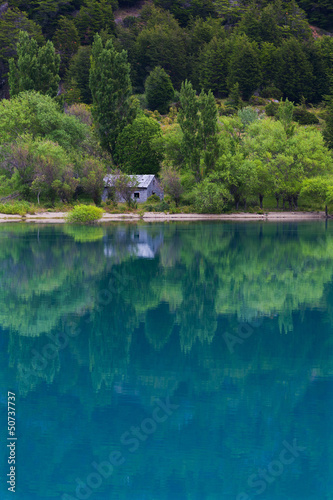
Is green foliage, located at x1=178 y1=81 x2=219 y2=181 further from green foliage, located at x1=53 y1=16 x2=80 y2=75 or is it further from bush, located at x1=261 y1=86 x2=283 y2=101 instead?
green foliage, located at x1=53 y1=16 x2=80 y2=75

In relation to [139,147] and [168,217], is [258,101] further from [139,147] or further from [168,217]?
[168,217]

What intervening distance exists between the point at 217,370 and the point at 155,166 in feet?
222

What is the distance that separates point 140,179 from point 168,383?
210 feet

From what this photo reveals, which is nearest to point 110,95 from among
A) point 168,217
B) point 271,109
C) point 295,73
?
point 168,217

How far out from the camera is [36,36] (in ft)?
368

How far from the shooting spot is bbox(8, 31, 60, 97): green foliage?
246ft

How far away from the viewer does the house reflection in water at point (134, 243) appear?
37469 millimetres

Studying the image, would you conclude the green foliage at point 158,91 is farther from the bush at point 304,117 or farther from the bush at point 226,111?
the bush at point 304,117

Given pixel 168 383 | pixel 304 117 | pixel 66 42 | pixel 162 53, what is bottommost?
pixel 304 117

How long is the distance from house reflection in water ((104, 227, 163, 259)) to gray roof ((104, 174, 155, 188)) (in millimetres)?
18126

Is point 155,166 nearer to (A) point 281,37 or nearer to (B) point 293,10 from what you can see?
(A) point 281,37

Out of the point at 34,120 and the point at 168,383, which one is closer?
the point at 168,383

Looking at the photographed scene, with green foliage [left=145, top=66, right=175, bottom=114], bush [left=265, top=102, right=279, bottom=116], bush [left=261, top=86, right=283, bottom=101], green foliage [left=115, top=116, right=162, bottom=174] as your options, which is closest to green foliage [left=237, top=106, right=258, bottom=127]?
bush [left=265, top=102, right=279, bottom=116]

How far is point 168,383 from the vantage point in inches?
518
